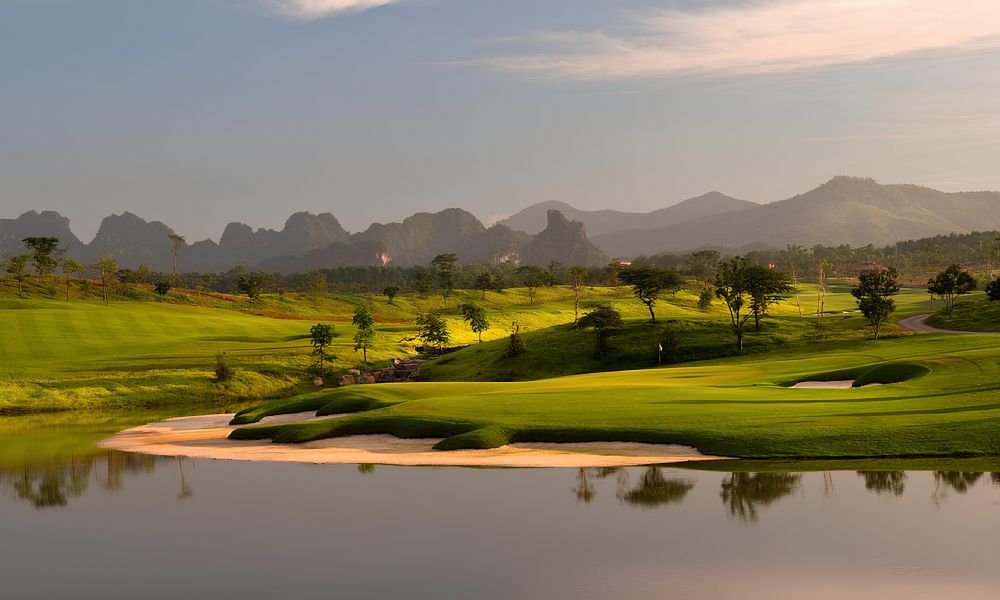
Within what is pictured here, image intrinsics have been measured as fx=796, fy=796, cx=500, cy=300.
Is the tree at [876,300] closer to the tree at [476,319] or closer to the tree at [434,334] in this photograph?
the tree at [476,319]

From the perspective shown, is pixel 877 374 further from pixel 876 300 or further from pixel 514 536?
pixel 876 300

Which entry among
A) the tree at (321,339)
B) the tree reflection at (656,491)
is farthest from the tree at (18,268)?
the tree reflection at (656,491)

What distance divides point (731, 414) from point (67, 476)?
3352 centimetres

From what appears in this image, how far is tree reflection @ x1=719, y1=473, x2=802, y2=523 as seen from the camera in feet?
88.7

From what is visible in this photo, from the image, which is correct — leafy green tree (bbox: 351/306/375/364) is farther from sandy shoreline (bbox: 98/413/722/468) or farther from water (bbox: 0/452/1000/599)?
water (bbox: 0/452/1000/599)

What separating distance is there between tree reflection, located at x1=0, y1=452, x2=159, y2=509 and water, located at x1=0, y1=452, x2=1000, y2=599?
1.24 feet

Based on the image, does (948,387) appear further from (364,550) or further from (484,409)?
(364,550)

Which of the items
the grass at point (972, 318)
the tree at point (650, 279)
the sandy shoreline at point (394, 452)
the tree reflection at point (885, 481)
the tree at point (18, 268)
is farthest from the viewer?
the tree at point (18, 268)

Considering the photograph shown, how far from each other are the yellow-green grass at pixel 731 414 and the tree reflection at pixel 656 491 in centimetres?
485

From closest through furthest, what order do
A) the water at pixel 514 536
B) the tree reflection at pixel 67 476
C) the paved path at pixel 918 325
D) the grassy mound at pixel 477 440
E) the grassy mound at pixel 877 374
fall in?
the water at pixel 514 536, the tree reflection at pixel 67 476, the grassy mound at pixel 477 440, the grassy mound at pixel 877 374, the paved path at pixel 918 325

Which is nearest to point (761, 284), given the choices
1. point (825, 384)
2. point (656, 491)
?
point (825, 384)

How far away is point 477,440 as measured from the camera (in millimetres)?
40000

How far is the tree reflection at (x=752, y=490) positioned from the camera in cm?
2703

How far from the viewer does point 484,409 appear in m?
47.2
